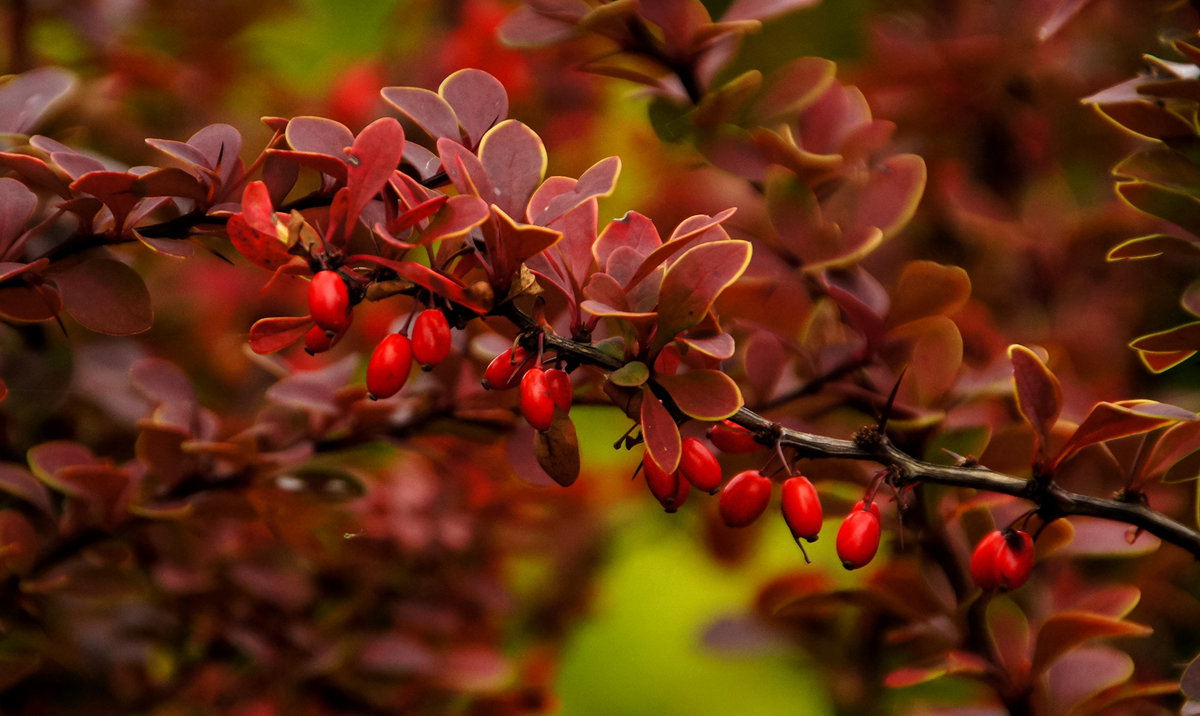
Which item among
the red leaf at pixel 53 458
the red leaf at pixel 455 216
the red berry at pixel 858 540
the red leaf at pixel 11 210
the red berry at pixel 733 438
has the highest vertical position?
the red leaf at pixel 455 216

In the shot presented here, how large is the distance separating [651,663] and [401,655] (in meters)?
0.61

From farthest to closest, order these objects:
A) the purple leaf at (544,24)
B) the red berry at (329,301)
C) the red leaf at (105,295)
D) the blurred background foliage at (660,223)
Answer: the blurred background foliage at (660,223)
the purple leaf at (544,24)
the red leaf at (105,295)
the red berry at (329,301)

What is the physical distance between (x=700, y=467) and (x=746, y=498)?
0.03 m

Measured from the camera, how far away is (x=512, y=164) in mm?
423

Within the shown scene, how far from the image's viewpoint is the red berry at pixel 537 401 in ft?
1.22

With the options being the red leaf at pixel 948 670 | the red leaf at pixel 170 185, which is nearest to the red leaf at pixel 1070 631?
the red leaf at pixel 948 670

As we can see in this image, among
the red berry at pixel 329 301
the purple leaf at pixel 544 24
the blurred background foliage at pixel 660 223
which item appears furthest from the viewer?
the blurred background foliage at pixel 660 223

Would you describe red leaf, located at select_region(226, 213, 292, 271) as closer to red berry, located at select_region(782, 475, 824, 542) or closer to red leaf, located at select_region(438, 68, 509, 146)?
red leaf, located at select_region(438, 68, 509, 146)

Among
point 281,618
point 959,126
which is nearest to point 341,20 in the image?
point 959,126

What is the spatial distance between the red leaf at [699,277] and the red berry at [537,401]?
0.21 feet

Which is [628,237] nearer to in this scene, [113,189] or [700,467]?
[700,467]

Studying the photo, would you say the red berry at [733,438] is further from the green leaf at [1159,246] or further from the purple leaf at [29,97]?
the purple leaf at [29,97]

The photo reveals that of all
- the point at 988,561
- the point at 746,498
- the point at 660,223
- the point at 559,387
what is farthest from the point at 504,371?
the point at 660,223

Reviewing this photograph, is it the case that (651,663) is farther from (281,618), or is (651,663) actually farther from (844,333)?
(844,333)
